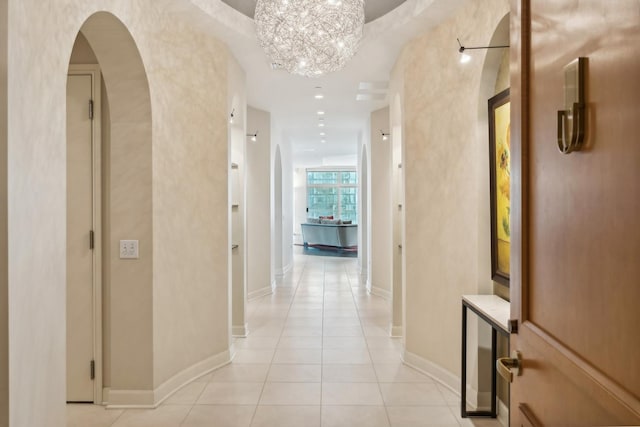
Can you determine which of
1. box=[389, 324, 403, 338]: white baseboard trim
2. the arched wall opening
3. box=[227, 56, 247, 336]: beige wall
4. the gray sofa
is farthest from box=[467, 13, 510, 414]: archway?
the gray sofa

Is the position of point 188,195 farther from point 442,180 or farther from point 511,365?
point 511,365

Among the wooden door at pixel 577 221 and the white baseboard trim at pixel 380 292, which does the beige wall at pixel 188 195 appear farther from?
the white baseboard trim at pixel 380 292

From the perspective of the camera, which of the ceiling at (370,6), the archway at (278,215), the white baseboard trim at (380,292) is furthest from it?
the archway at (278,215)

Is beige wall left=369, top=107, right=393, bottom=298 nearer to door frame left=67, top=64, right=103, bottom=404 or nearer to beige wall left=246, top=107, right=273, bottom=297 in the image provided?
beige wall left=246, top=107, right=273, bottom=297

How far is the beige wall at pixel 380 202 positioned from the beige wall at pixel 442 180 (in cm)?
254

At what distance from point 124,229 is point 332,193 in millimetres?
14884

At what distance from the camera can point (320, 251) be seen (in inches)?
554

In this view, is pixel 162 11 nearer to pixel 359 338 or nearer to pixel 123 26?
pixel 123 26

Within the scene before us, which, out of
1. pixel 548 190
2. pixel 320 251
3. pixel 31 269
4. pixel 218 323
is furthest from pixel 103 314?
pixel 320 251

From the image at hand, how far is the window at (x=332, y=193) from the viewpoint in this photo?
17750mm

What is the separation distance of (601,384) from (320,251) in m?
13.2

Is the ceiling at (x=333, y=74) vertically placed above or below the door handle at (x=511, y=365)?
above

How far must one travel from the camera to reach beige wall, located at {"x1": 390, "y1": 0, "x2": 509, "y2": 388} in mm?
3182

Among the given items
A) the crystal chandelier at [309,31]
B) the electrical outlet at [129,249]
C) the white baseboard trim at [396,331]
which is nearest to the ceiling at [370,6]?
the crystal chandelier at [309,31]
